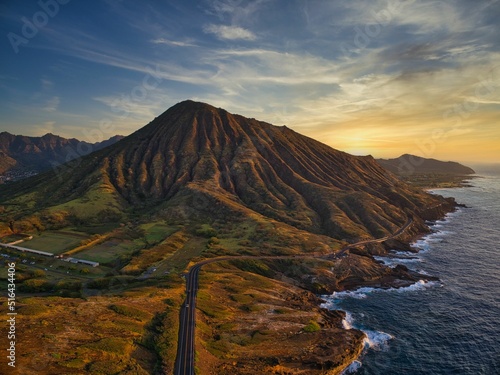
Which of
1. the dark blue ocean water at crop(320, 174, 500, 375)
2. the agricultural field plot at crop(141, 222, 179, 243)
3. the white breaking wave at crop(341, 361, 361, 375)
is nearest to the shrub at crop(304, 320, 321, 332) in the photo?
the white breaking wave at crop(341, 361, 361, 375)

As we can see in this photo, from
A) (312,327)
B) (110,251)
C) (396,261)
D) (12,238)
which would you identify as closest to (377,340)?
(312,327)

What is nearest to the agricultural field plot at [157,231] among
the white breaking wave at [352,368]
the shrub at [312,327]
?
the shrub at [312,327]

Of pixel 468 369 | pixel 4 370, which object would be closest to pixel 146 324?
pixel 4 370

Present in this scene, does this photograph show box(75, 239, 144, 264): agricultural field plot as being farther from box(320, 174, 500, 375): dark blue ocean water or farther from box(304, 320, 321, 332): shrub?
box(320, 174, 500, 375): dark blue ocean water

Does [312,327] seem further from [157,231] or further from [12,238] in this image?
[12,238]

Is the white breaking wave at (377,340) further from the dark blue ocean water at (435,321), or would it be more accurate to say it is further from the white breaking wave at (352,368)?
the white breaking wave at (352,368)

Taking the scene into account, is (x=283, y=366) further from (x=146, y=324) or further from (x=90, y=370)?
(x=90, y=370)
